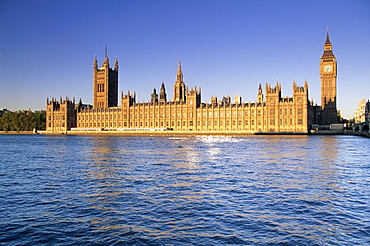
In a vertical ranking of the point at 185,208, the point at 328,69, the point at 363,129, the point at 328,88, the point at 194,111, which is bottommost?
the point at 185,208

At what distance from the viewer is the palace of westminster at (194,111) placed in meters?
122

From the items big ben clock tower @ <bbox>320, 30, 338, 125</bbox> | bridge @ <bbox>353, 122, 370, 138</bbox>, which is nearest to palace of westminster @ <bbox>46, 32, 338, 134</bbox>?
big ben clock tower @ <bbox>320, 30, 338, 125</bbox>

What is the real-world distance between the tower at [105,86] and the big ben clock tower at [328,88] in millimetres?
98072

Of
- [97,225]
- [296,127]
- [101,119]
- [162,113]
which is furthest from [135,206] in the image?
[101,119]

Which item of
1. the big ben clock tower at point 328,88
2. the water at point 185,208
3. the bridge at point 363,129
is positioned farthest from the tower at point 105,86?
the water at point 185,208

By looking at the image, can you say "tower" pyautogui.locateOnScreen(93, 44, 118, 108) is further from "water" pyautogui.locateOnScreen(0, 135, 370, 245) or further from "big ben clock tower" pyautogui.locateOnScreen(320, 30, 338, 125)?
"water" pyautogui.locateOnScreen(0, 135, 370, 245)

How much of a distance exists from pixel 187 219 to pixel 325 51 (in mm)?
149269

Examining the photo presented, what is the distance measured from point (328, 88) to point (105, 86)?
10255 cm

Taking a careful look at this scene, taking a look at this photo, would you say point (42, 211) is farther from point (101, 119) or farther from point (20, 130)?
point (20, 130)

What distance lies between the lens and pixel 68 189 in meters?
21.5

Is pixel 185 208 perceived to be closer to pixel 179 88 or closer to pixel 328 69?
pixel 179 88

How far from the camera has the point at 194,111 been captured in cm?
13775

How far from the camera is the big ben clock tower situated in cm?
13850

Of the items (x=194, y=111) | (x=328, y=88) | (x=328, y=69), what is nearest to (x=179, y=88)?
(x=194, y=111)
